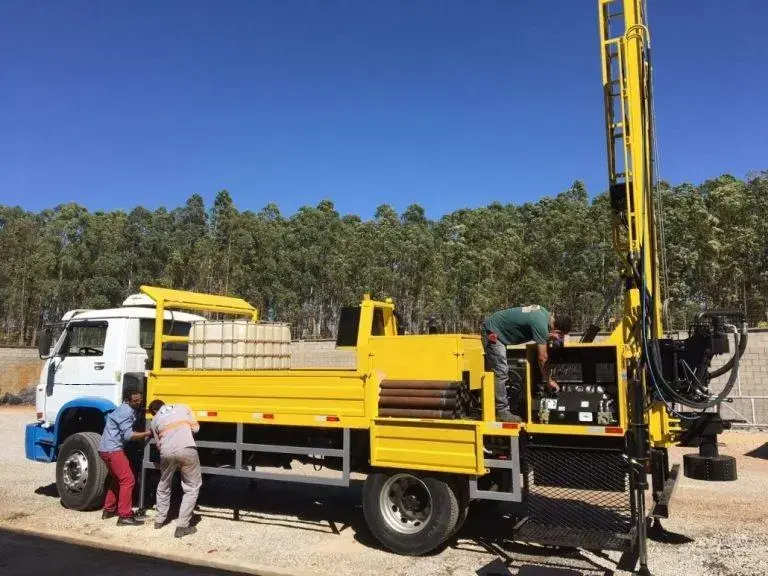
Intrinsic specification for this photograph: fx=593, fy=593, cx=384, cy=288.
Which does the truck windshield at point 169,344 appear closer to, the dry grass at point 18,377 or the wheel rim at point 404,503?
the wheel rim at point 404,503

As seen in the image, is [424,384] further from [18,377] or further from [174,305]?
[18,377]

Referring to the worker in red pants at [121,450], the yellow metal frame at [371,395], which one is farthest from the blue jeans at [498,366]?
the worker in red pants at [121,450]

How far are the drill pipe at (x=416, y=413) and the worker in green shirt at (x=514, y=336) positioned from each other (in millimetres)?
535

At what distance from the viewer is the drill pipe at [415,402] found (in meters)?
6.11

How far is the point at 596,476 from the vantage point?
231 inches

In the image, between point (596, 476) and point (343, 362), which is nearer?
point (596, 476)

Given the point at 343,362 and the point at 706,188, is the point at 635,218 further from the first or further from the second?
the point at 706,188

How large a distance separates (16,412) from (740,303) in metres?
39.9

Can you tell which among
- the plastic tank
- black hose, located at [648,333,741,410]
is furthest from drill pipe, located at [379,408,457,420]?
the plastic tank

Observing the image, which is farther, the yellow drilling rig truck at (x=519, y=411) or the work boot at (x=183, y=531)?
the work boot at (x=183, y=531)

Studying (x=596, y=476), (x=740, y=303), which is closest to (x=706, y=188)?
(x=740, y=303)

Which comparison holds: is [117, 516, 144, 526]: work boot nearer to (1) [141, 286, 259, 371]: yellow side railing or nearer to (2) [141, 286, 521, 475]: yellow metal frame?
(2) [141, 286, 521, 475]: yellow metal frame

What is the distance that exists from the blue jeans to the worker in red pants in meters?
4.38

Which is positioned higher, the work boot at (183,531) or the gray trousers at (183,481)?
the gray trousers at (183,481)
